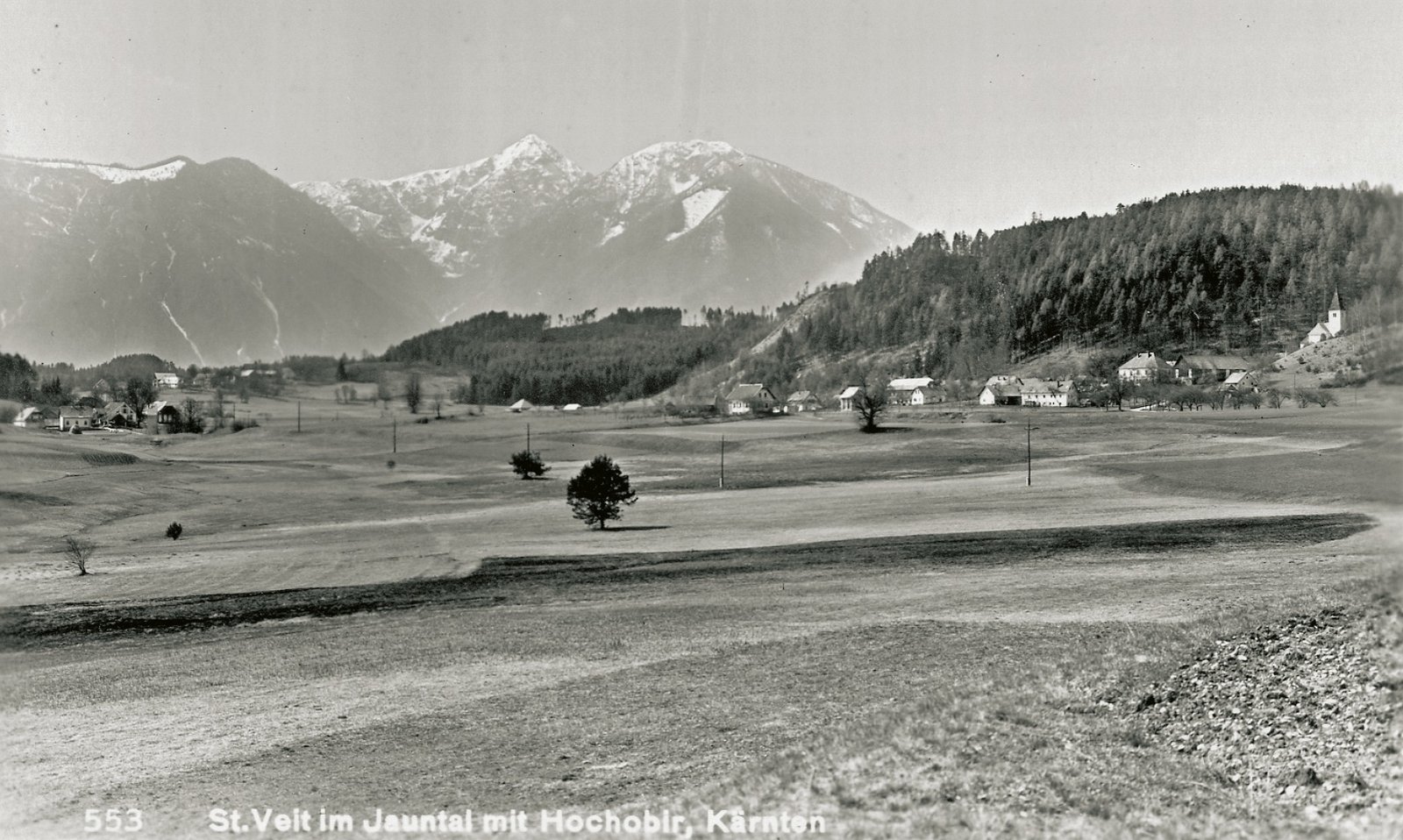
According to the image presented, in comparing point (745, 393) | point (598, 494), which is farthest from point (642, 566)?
point (745, 393)

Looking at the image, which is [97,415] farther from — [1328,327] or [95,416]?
[1328,327]

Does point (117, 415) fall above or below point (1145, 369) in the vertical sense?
below

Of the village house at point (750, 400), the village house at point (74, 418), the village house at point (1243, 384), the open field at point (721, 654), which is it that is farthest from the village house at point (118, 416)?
the village house at point (1243, 384)

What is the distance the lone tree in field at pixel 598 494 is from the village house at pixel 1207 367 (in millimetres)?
134681

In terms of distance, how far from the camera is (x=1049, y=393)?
159m

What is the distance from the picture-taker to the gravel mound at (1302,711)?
35.2 ft

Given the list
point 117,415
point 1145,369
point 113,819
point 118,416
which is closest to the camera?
point 113,819

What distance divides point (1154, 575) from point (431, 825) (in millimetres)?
28186

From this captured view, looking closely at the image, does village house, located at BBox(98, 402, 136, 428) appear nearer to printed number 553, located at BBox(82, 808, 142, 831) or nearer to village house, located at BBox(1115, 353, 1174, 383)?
printed number 553, located at BBox(82, 808, 142, 831)

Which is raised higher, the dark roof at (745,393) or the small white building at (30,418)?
the dark roof at (745,393)

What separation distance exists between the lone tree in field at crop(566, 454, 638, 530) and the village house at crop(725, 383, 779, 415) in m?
115

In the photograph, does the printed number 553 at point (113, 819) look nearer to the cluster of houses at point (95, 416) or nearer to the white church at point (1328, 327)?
the cluster of houses at point (95, 416)

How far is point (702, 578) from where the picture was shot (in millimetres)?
38438

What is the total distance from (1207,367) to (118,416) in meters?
192
